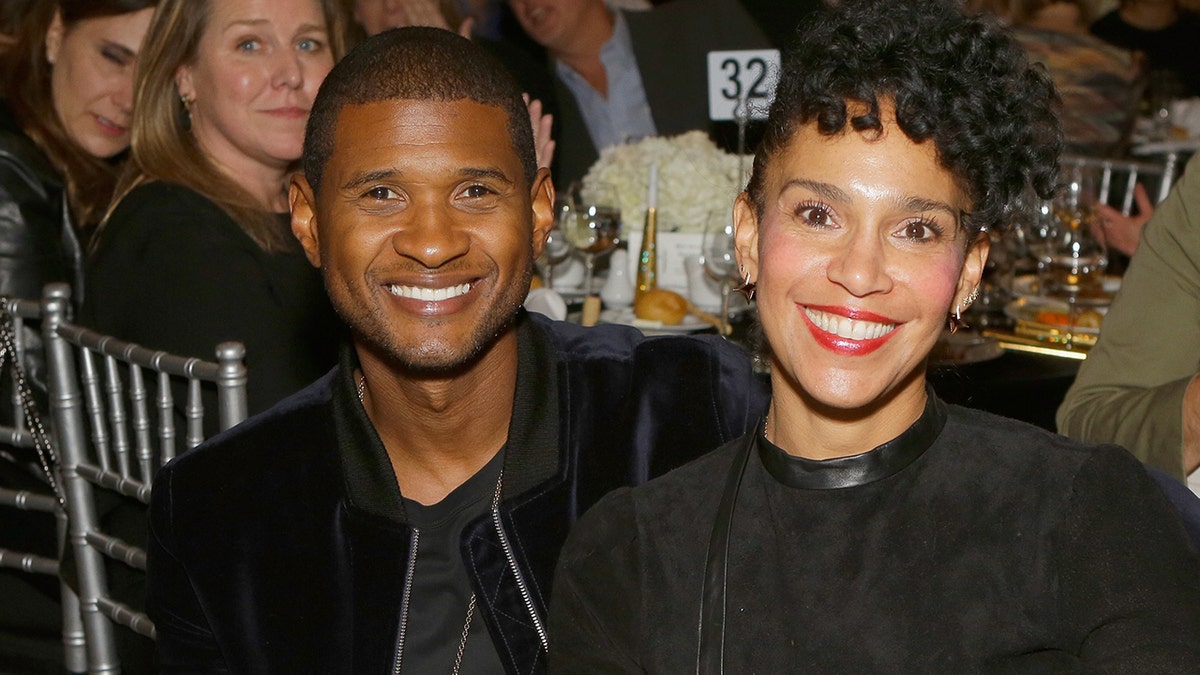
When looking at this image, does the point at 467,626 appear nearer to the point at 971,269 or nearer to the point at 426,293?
the point at 426,293

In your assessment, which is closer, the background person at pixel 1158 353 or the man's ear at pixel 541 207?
the man's ear at pixel 541 207

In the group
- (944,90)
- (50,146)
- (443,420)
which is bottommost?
(50,146)

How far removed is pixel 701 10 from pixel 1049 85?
467cm

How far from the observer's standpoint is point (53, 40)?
3717 millimetres

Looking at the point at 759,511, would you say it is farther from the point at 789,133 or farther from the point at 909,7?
the point at 909,7

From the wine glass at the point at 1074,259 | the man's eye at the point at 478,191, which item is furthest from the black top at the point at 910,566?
the wine glass at the point at 1074,259

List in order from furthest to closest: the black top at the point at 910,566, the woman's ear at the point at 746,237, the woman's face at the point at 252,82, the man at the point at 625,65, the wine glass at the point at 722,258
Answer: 1. the man at the point at 625,65
2. the wine glass at the point at 722,258
3. the woman's face at the point at 252,82
4. the woman's ear at the point at 746,237
5. the black top at the point at 910,566

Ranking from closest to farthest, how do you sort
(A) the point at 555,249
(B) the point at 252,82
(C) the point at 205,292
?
(C) the point at 205,292 → (B) the point at 252,82 → (A) the point at 555,249

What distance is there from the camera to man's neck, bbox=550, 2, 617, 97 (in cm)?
593

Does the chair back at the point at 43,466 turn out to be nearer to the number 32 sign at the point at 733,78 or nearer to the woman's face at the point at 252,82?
the woman's face at the point at 252,82

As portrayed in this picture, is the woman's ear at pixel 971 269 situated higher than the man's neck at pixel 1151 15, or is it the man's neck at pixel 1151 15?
the woman's ear at pixel 971 269

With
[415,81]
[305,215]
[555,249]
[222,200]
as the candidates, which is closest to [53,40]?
[222,200]

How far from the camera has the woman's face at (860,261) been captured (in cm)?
130

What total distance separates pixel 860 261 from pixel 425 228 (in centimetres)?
60
